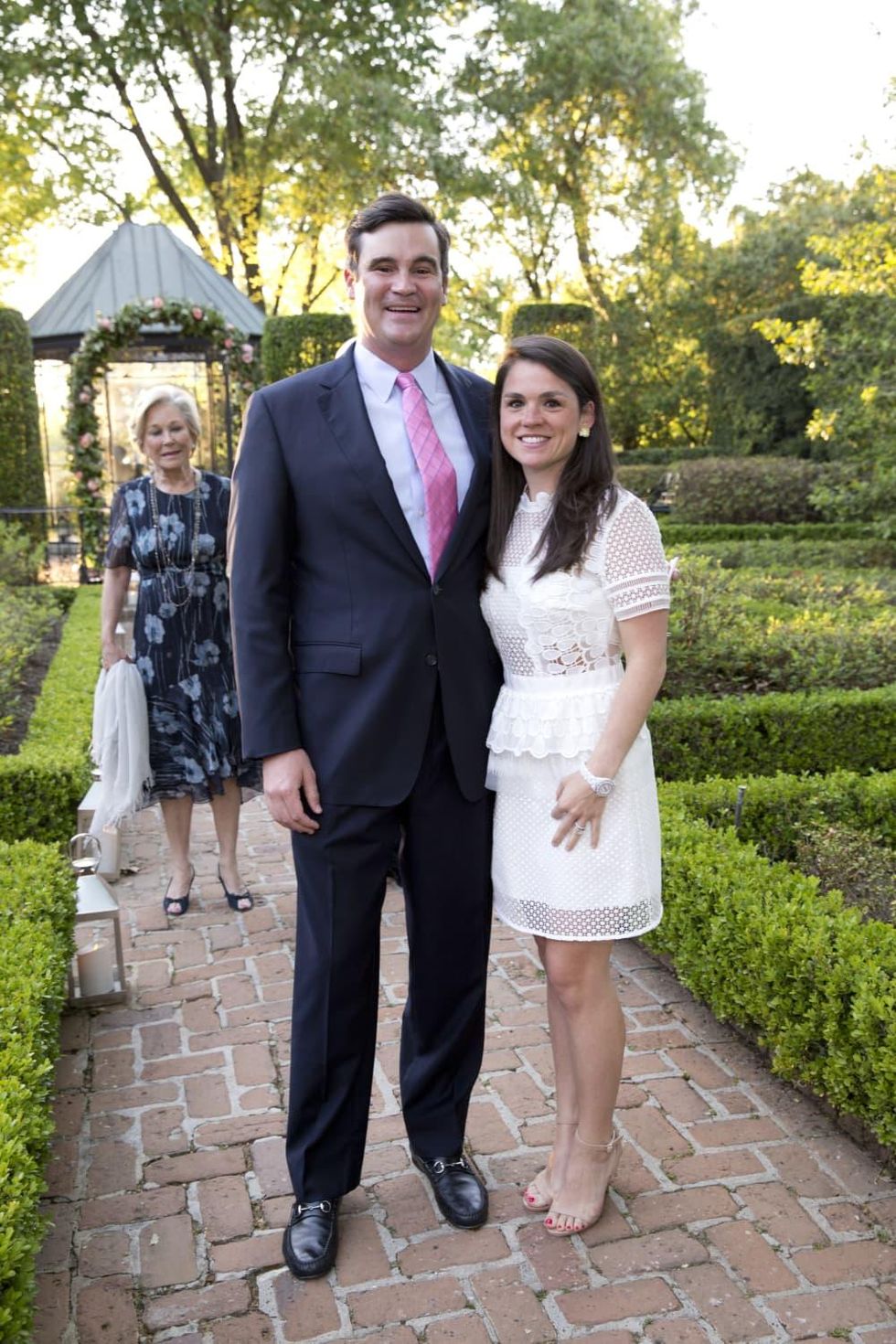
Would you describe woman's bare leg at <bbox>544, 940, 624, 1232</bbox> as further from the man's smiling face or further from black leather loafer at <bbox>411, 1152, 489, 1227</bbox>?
the man's smiling face

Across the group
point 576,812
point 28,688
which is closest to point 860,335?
point 28,688

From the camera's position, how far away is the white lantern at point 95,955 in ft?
12.7

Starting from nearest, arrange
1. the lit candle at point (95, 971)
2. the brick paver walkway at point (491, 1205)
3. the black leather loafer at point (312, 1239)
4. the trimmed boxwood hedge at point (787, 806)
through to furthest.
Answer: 1. the brick paver walkway at point (491, 1205)
2. the black leather loafer at point (312, 1239)
3. the lit candle at point (95, 971)
4. the trimmed boxwood hedge at point (787, 806)

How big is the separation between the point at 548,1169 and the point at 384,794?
110 cm

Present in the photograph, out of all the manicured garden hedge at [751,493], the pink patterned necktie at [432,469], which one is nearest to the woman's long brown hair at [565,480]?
the pink patterned necktie at [432,469]

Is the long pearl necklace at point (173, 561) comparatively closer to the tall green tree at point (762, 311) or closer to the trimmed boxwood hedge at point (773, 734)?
the trimmed boxwood hedge at point (773, 734)

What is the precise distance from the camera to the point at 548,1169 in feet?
9.15

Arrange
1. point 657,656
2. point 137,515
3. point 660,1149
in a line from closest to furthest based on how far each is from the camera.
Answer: point 657,656 → point 660,1149 → point 137,515

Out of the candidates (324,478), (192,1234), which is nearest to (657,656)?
(324,478)

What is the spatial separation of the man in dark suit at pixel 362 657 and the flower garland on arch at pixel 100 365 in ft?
36.9

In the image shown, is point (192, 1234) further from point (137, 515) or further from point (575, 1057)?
point (137, 515)

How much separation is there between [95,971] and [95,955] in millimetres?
54

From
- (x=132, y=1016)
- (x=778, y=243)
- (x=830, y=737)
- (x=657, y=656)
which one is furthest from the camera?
(x=778, y=243)

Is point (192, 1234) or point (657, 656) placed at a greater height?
point (657, 656)
